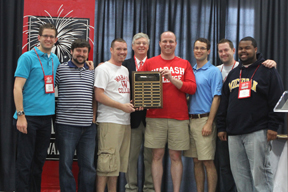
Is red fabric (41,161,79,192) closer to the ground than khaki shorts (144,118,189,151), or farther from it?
closer to the ground

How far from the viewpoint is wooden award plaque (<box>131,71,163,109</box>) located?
2.64 meters

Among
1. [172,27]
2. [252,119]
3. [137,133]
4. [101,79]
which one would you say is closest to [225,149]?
[252,119]

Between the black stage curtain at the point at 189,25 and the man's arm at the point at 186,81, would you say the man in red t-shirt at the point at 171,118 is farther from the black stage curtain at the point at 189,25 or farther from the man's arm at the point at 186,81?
the black stage curtain at the point at 189,25

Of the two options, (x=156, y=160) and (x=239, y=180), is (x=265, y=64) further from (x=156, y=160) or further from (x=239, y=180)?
(x=156, y=160)

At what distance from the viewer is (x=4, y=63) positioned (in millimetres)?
3584

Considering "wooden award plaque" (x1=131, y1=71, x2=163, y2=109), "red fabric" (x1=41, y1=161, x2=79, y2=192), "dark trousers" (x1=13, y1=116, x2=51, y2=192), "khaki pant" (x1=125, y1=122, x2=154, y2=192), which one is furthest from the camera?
"red fabric" (x1=41, y1=161, x2=79, y2=192)

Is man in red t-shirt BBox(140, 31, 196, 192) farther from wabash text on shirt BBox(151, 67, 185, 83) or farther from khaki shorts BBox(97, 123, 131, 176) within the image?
khaki shorts BBox(97, 123, 131, 176)

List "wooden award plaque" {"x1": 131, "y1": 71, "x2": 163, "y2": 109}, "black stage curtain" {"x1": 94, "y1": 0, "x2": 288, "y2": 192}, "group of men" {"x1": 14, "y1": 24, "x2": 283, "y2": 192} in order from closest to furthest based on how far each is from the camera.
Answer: "group of men" {"x1": 14, "y1": 24, "x2": 283, "y2": 192}
"wooden award plaque" {"x1": 131, "y1": 71, "x2": 163, "y2": 109}
"black stage curtain" {"x1": 94, "y1": 0, "x2": 288, "y2": 192}

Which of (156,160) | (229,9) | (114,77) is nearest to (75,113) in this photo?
(114,77)

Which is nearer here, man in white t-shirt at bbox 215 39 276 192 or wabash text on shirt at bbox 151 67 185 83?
wabash text on shirt at bbox 151 67 185 83

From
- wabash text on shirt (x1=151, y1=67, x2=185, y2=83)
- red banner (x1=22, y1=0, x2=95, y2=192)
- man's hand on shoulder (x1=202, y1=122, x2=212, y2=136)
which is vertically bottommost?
man's hand on shoulder (x1=202, y1=122, x2=212, y2=136)

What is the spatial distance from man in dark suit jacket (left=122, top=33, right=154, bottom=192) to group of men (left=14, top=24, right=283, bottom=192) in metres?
0.04

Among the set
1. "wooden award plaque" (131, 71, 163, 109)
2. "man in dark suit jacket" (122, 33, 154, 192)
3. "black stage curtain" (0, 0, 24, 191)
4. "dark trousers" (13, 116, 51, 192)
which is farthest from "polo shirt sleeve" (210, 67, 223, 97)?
"black stage curtain" (0, 0, 24, 191)

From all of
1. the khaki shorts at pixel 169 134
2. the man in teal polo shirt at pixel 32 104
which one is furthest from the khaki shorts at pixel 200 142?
the man in teal polo shirt at pixel 32 104
